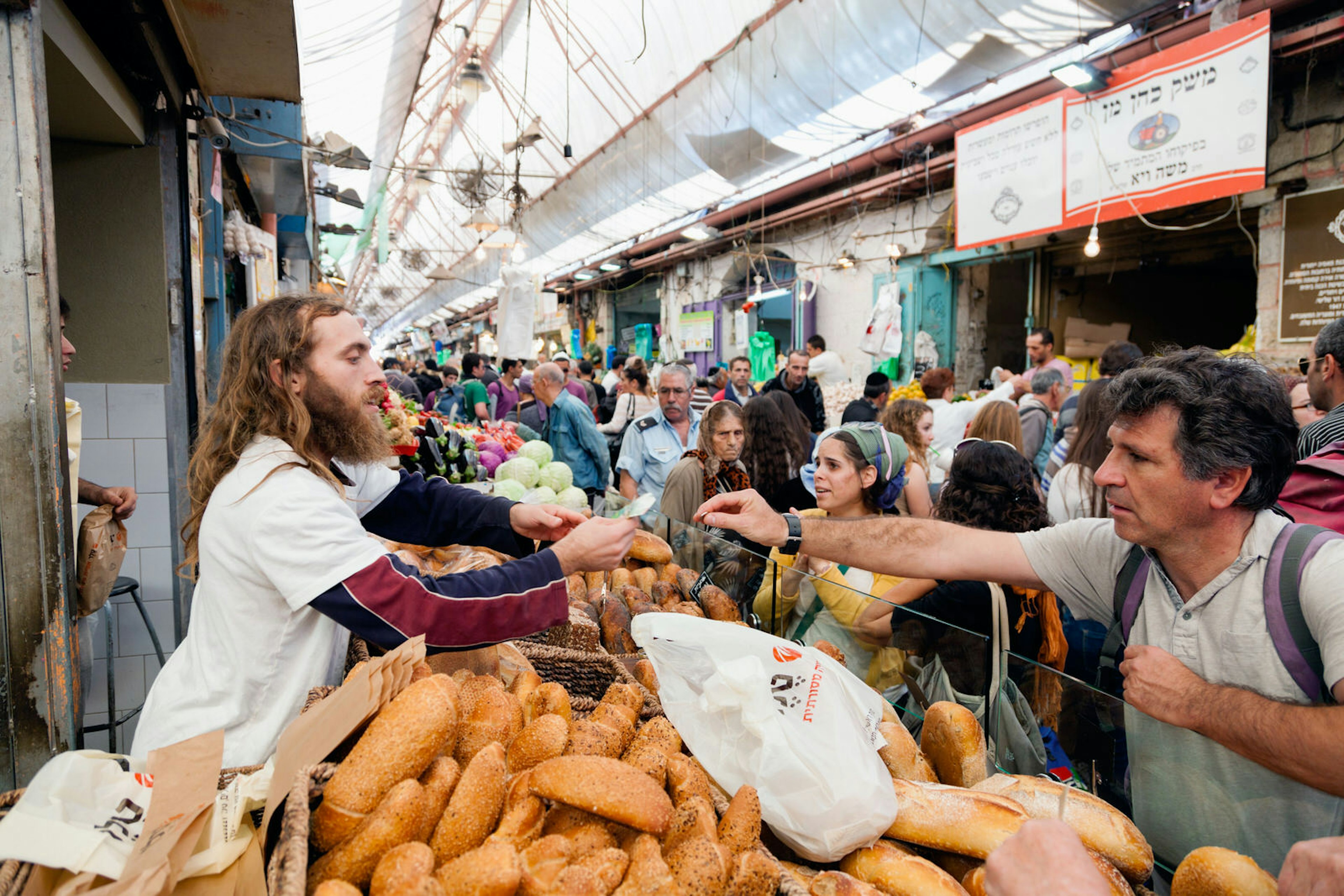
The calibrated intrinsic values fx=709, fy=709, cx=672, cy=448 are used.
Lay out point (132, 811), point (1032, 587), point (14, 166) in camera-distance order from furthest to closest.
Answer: point (1032, 587) → point (14, 166) → point (132, 811)

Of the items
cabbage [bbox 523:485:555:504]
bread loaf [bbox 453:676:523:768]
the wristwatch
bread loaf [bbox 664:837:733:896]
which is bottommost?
bread loaf [bbox 664:837:733:896]

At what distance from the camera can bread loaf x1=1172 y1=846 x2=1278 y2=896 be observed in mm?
1056

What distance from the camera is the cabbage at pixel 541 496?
13.1 ft

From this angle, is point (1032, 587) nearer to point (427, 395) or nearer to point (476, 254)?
point (427, 395)

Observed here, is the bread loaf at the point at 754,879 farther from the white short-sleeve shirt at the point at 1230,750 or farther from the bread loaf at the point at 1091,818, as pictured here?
the white short-sleeve shirt at the point at 1230,750

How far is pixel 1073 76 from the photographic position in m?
5.89

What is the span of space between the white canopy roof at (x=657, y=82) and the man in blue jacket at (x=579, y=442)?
2762 millimetres

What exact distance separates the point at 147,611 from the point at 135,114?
257 centimetres

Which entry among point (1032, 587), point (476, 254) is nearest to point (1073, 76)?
point (1032, 587)

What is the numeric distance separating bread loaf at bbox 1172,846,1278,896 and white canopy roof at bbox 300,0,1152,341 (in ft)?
13.5

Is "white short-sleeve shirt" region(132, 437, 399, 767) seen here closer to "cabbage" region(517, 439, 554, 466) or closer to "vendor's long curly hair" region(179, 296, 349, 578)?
"vendor's long curly hair" region(179, 296, 349, 578)

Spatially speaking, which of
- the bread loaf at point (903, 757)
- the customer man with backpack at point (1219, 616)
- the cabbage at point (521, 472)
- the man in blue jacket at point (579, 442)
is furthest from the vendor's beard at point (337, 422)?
the man in blue jacket at point (579, 442)

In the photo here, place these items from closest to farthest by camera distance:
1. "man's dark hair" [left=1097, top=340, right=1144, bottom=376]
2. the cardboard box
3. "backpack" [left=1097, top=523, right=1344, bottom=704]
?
"backpack" [left=1097, top=523, right=1344, bottom=704]
"man's dark hair" [left=1097, top=340, right=1144, bottom=376]
the cardboard box

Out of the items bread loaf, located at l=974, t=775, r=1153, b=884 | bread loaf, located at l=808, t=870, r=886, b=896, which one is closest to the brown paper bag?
bread loaf, located at l=808, t=870, r=886, b=896
